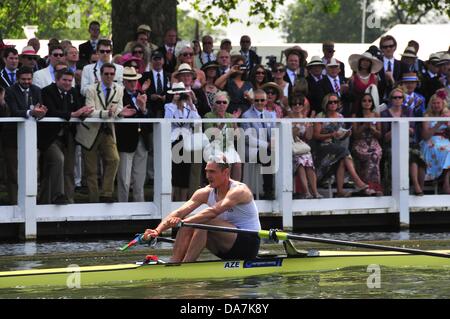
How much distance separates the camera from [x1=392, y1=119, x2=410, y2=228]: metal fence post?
1981cm

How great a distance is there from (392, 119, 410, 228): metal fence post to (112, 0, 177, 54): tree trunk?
5134mm

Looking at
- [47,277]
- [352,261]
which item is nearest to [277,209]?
[352,261]

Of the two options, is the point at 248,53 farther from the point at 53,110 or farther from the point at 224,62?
the point at 53,110

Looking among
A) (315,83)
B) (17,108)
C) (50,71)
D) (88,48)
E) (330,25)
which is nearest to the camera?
(17,108)

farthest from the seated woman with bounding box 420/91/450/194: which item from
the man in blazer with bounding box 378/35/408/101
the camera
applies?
the camera

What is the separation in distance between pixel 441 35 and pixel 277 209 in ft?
54.4

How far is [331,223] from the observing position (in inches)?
795

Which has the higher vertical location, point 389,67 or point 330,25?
point 330,25

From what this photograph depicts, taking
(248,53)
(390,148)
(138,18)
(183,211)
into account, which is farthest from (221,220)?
(138,18)

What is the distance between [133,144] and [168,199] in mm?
938

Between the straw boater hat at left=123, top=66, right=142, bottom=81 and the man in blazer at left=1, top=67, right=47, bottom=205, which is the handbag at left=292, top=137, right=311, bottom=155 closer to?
the straw boater hat at left=123, top=66, right=142, bottom=81

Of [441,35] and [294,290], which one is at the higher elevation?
[441,35]

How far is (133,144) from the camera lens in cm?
1878
